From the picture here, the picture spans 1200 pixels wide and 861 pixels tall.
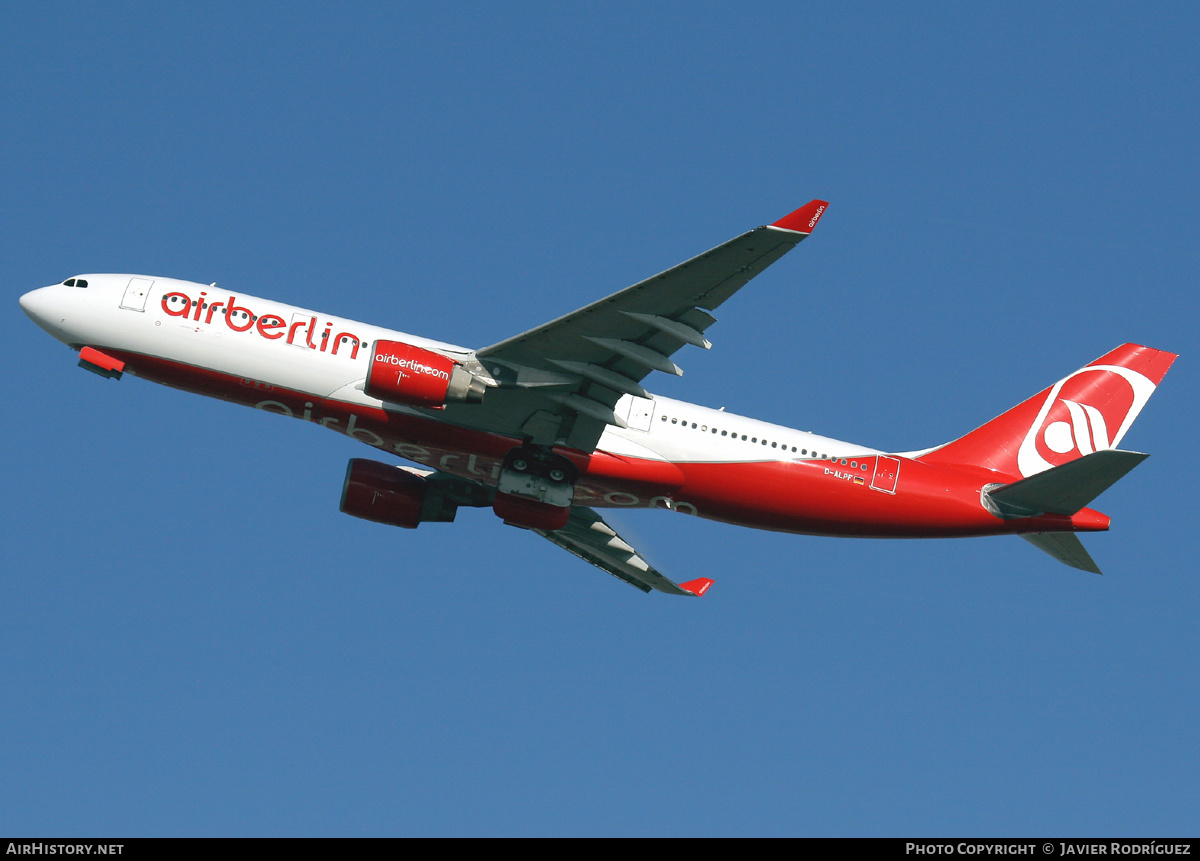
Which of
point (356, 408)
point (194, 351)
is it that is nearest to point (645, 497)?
point (356, 408)

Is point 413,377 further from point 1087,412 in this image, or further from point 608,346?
point 1087,412

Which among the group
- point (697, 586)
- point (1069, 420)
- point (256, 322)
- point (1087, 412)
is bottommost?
point (697, 586)

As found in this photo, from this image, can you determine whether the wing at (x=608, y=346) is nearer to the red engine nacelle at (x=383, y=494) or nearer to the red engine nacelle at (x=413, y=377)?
the red engine nacelle at (x=413, y=377)

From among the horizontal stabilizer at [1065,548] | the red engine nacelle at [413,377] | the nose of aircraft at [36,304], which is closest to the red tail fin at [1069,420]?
the horizontal stabilizer at [1065,548]

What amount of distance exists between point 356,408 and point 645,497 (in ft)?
27.0

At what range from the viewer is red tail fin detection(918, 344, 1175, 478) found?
119 ft

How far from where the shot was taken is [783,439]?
3362cm

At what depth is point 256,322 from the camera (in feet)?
104

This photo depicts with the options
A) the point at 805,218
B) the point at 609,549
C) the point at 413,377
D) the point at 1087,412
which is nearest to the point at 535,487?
the point at 413,377

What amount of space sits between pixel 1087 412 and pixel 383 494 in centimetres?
2194

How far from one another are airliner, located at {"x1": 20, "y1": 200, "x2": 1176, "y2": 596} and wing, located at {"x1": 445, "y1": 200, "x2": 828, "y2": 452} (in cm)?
6

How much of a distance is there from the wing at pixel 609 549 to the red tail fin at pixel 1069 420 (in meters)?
8.66

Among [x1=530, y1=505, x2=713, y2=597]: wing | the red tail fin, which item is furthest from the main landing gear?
the red tail fin

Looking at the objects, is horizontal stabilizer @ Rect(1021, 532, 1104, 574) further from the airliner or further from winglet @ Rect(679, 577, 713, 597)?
winglet @ Rect(679, 577, 713, 597)
